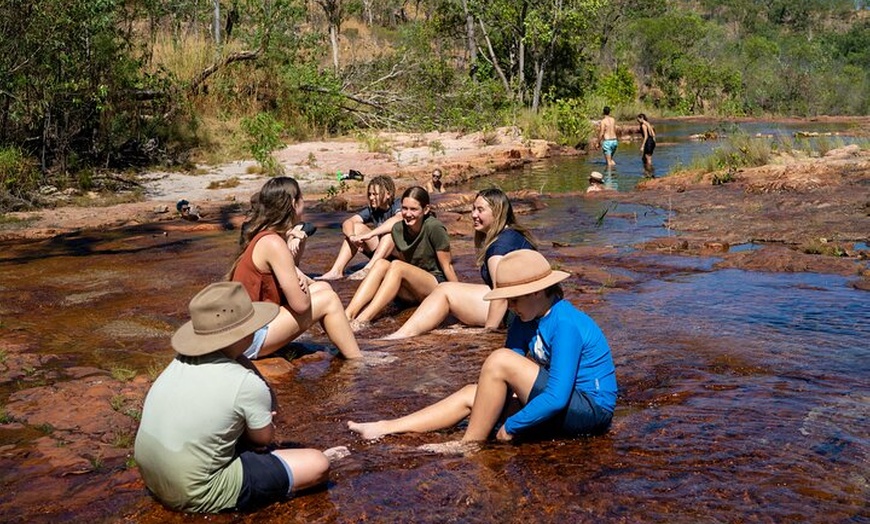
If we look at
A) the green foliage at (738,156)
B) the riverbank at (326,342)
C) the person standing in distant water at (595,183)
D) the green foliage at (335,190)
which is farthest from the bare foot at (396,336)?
the green foliage at (738,156)

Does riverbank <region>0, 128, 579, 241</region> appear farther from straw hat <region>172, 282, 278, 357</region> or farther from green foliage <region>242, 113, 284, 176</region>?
straw hat <region>172, 282, 278, 357</region>

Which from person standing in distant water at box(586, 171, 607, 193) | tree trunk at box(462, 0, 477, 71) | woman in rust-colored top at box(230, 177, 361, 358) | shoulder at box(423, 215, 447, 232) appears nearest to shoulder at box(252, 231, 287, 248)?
woman in rust-colored top at box(230, 177, 361, 358)

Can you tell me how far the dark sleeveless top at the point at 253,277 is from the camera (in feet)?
19.5

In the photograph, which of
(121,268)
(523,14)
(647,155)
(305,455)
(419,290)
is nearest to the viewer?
(305,455)

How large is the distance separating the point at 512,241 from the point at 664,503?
9.50 ft

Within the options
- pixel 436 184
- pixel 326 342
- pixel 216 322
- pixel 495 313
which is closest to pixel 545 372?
pixel 216 322

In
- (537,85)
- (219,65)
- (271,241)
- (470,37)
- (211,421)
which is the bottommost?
(211,421)

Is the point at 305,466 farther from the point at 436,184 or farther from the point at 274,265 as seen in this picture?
Result: the point at 436,184

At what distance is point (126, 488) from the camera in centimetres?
433

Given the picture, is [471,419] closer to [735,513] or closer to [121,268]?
[735,513]

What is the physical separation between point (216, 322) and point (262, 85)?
2063 centimetres

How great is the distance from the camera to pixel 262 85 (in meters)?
23.6

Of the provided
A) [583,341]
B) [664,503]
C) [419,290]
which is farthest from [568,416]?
[419,290]

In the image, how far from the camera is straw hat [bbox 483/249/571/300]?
4461 millimetres
